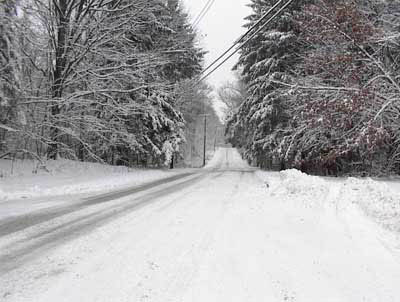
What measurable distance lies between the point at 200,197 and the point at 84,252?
5.05 metres

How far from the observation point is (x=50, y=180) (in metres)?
11.9

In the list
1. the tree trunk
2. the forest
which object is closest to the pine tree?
the forest

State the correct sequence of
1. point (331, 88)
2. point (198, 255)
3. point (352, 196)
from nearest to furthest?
point (198, 255) < point (352, 196) < point (331, 88)

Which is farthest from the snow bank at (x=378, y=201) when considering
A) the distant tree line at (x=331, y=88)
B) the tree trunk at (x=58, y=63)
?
the tree trunk at (x=58, y=63)

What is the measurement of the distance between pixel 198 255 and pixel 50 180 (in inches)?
374

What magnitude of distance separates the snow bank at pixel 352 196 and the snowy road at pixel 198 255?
0.84 feet

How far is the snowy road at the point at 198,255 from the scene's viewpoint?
10.5ft

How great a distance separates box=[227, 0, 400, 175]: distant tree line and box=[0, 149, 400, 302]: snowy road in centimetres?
601

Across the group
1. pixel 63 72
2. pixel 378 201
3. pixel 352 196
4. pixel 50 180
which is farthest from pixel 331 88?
pixel 63 72

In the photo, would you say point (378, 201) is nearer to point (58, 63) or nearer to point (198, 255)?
point (198, 255)

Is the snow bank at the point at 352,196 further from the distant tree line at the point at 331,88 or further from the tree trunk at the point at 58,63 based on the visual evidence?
the tree trunk at the point at 58,63

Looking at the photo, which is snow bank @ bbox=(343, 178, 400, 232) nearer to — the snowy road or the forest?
the snowy road

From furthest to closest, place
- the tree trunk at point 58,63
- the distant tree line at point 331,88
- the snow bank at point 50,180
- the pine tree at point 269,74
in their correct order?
1. the pine tree at point 269,74
2. the tree trunk at point 58,63
3. the distant tree line at point 331,88
4. the snow bank at point 50,180

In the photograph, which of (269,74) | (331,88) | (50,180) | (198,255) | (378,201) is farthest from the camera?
(269,74)
